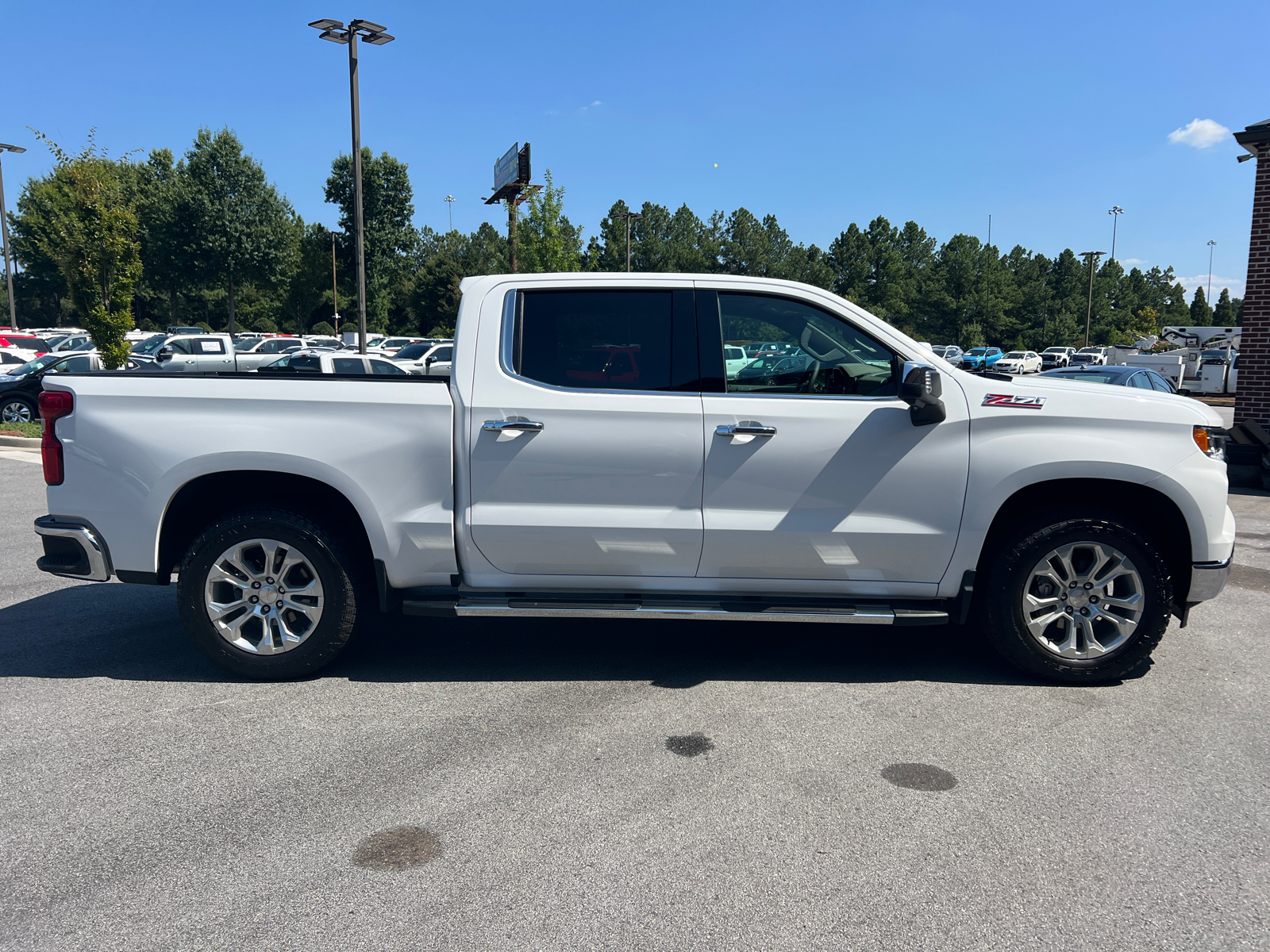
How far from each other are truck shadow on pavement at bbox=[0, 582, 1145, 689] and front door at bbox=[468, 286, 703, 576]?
0.69 metres

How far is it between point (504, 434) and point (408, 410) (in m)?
0.49

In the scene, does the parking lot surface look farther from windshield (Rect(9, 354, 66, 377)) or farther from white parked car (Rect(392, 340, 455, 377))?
windshield (Rect(9, 354, 66, 377))

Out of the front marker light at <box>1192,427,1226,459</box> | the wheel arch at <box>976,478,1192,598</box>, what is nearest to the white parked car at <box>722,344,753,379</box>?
the wheel arch at <box>976,478,1192,598</box>

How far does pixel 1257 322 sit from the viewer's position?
488 inches

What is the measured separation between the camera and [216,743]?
392cm

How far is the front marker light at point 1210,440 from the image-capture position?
14.7 feet

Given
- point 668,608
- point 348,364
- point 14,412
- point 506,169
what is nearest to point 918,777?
point 668,608

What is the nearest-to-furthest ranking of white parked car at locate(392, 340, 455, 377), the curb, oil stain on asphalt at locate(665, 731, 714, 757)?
1. oil stain on asphalt at locate(665, 731, 714, 757)
2. white parked car at locate(392, 340, 455, 377)
3. the curb

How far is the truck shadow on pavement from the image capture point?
4785mm

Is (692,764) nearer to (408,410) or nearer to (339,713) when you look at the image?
(339,713)

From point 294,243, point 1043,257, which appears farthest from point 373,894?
point 1043,257

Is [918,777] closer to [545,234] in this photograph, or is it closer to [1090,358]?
[545,234]

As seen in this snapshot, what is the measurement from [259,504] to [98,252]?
16915 millimetres

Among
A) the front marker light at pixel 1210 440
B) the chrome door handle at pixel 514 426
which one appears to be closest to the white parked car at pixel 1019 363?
A: the front marker light at pixel 1210 440
